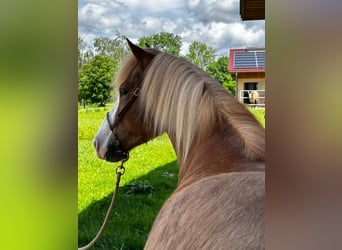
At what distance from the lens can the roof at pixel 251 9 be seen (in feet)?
7.55

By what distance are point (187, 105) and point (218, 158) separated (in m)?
0.20

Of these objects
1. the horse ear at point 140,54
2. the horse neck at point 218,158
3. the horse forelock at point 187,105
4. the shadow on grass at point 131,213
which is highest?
the horse ear at point 140,54

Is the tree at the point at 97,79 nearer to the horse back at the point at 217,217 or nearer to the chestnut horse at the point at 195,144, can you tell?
the chestnut horse at the point at 195,144

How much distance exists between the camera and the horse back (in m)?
0.52

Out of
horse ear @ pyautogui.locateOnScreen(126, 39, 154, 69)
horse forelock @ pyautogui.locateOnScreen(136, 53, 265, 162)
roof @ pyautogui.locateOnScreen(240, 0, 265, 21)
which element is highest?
roof @ pyautogui.locateOnScreen(240, 0, 265, 21)

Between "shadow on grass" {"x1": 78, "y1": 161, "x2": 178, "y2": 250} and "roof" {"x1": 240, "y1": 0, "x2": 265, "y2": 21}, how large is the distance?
4.31 feet

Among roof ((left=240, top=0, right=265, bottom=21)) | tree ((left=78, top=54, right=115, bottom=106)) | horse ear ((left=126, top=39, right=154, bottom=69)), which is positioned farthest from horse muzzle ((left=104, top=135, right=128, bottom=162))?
roof ((left=240, top=0, right=265, bottom=21))

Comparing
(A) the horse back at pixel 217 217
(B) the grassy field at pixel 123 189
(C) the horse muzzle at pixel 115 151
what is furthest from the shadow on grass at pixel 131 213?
(A) the horse back at pixel 217 217

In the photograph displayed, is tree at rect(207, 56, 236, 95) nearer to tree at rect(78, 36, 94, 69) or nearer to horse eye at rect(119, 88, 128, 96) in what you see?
horse eye at rect(119, 88, 128, 96)

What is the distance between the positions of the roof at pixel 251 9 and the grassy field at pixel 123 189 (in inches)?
39.8
